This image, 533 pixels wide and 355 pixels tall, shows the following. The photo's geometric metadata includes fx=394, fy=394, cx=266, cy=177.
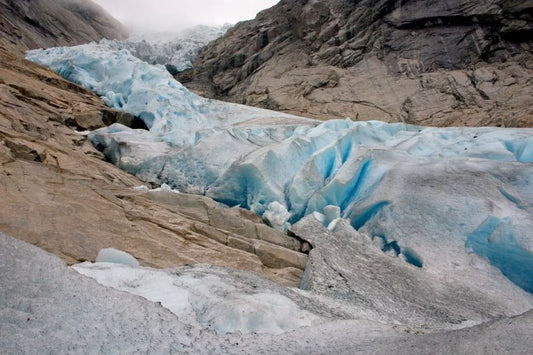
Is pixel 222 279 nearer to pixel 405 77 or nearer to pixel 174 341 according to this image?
pixel 174 341

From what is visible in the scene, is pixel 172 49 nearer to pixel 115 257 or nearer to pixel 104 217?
pixel 104 217

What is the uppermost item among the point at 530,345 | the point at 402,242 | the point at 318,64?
the point at 318,64

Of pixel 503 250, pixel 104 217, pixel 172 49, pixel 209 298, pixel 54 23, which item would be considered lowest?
pixel 503 250

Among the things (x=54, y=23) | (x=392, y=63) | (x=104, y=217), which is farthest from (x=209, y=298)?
(x=54, y=23)

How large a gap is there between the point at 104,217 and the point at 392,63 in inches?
530

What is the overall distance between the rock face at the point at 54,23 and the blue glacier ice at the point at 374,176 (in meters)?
12.3

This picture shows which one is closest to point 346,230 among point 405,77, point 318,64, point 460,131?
point 460,131

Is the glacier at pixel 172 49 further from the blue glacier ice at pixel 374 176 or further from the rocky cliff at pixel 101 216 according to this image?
the rocky cliff at pixel 101 216

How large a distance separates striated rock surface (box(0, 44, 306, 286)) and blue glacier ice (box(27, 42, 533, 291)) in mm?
1135

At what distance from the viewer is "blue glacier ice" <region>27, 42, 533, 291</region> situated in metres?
4.85

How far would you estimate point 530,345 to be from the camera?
1.60m

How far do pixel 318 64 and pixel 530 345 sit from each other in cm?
1533

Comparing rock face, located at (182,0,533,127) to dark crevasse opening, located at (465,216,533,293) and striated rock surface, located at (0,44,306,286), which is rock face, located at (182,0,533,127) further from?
striated rock surface, located at (0,44,306,286)

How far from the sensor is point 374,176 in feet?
20.5
